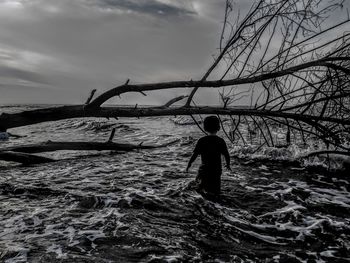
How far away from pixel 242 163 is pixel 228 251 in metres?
6.90

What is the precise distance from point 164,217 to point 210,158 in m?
1.66

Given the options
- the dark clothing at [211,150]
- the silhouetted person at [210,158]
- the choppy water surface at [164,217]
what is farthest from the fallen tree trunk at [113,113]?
the choppy water surface at [164,217]

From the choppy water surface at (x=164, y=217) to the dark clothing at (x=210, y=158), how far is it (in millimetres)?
368

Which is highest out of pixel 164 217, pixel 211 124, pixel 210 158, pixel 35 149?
pixel 211 124

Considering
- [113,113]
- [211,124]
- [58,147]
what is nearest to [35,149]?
[58,147]

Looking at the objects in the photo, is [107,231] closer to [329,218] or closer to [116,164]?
[329,218]

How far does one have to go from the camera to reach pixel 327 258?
4016mm

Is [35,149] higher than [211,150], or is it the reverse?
A: [211,150]

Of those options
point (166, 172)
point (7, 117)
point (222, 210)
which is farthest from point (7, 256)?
point (166, 172)

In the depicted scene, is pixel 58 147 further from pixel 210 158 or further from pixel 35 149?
pixel 210 158

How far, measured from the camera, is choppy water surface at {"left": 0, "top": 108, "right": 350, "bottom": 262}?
3.95 m

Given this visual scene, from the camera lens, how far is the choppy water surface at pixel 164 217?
3.95 metres

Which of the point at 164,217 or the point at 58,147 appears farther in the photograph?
the point at 58,147

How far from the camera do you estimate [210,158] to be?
6.39m
